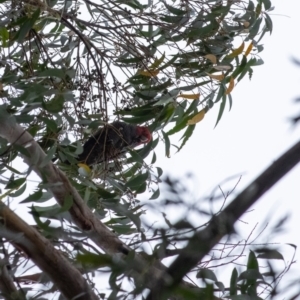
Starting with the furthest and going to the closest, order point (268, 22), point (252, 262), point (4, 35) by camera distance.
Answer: point (268, 22)
point (4, 35)
point (252, 262)

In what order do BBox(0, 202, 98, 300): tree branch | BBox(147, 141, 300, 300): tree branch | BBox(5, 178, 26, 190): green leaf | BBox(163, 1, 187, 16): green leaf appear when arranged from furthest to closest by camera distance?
1. BBox(163, 1, 187, 16): green leaf
2. BBox(5, 178, 26, 190): green leaf
3. BBox(0, 202, 98, 300): tree branch
4. BBox(147, 141, 300, 300): tree branch

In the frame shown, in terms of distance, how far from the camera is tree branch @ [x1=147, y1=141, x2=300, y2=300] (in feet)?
1.54

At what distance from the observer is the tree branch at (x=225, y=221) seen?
1.54 feet

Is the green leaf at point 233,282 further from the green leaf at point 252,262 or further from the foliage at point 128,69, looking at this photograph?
the foliage at point 128,69

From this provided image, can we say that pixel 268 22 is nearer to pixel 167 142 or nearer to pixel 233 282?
pixel 167 142

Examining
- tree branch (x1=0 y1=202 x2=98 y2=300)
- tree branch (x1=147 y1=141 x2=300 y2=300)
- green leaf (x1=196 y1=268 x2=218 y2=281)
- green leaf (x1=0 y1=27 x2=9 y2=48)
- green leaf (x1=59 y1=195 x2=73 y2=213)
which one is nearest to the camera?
tree branch (x1=147 y1=141 x2=300 y2=300)

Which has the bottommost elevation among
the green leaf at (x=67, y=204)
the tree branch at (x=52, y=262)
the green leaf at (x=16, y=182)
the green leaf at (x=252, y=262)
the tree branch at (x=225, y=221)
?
the tree branch at (x=225, y=221)

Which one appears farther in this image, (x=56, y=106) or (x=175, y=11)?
(x=175, y=11)

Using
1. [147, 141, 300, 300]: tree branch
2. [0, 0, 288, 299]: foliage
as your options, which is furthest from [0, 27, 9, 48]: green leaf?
[147, 141, 300, 300]: tree branch

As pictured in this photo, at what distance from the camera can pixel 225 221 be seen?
1.60 feet

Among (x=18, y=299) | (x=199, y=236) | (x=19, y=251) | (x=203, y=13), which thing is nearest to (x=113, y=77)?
(x=203, y=13)

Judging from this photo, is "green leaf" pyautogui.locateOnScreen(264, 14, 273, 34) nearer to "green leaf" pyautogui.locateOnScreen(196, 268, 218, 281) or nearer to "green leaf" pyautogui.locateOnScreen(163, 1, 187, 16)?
"green leaf" pyautogui.locateOnScreen(163, 1, 187, 16)

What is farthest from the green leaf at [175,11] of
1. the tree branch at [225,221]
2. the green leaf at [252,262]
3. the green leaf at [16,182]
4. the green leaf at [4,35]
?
the tree branch at [225,221]

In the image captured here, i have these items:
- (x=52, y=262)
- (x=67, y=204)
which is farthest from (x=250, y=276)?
(x=67, y=204)
